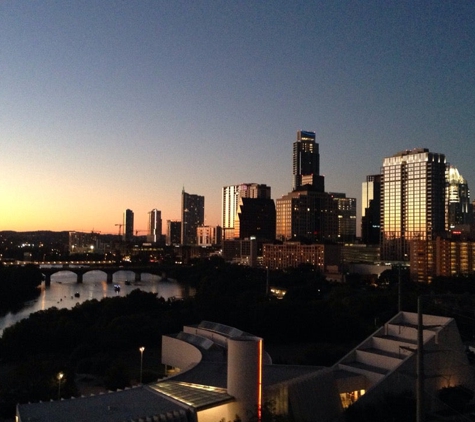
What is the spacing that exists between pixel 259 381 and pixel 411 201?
70.8m

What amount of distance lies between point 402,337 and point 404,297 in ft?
53.2

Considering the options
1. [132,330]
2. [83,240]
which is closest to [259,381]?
[132,330]

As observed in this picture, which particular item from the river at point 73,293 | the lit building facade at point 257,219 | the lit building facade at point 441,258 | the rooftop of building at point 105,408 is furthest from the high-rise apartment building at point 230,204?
the rooftop of building at point 105,408

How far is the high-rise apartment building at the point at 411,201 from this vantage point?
240 ft

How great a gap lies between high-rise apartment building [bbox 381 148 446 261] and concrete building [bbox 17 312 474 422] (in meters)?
62.2

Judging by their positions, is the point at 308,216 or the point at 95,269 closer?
the point at 95,269

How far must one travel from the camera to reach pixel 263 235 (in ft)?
325

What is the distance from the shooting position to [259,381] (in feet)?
27.3

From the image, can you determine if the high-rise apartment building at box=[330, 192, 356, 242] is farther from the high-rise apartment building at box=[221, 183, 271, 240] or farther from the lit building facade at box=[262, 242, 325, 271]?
the lit building facade at box=[262, 242, 325, 271]

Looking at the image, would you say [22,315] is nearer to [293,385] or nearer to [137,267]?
[293,385]

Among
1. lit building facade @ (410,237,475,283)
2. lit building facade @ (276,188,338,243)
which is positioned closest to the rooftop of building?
lit building facade @ (410,237,475,283)

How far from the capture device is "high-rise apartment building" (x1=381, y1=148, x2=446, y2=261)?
73000 millimetres

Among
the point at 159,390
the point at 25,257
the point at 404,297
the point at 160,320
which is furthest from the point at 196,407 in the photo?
the point at 25,257

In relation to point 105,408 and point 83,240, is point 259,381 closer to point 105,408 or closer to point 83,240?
point 105,408
